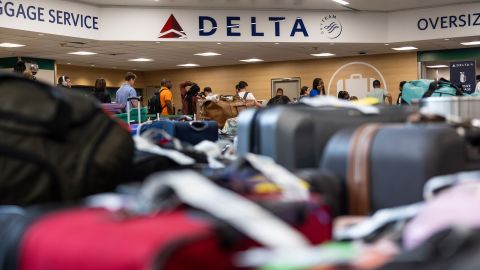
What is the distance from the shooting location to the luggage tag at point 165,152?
63.8 inches

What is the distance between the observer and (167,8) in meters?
12.9

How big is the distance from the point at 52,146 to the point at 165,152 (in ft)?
1.55

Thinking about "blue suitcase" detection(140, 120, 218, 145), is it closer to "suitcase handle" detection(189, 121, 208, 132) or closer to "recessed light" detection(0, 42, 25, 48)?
"suitcase handle" detection(189, 121, 208, 132)

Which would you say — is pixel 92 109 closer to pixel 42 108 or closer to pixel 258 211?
pixel 42 108

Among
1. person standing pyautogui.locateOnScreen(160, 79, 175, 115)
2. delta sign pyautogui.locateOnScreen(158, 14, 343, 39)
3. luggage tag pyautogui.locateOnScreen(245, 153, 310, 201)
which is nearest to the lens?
luggage tag pyautogui.locateOnScreen(245, 153, 310, 201)

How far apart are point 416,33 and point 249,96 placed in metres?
6.66

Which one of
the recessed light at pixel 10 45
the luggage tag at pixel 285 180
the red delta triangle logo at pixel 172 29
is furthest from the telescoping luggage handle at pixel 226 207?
the recessed light at pixel 10 45

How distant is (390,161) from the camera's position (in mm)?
1132

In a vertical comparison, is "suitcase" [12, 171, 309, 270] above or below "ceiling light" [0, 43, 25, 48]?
below

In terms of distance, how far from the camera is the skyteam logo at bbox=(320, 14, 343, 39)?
14008mm

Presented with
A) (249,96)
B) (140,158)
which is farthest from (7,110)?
(249,96)

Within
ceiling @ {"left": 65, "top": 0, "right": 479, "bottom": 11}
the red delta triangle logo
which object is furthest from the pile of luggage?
the red delta triangle logo

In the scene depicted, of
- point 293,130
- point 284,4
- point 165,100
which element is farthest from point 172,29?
point 293,130

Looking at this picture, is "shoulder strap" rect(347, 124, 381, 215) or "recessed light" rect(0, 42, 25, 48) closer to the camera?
"shoulder strap" rect(347, 124, 381, 215)
